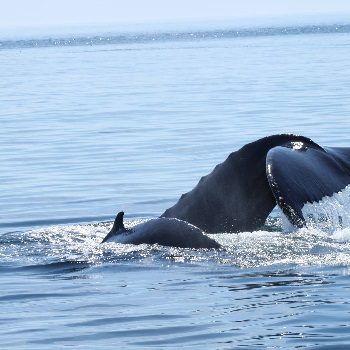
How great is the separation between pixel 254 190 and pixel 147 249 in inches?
35.6

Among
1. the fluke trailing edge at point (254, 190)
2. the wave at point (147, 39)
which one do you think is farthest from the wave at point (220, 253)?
the wave at point (147, 39)

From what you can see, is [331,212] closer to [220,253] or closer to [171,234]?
[220,253]

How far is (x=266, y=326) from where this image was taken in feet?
22.5

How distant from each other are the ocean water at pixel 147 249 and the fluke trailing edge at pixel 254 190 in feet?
0.48

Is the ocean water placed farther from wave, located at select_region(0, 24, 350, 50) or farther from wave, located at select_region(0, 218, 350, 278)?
wave, located at select_region(0, 24, 350, 50)

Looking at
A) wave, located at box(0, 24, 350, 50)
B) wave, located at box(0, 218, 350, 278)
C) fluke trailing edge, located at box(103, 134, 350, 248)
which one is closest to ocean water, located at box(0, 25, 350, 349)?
wave, located at box(0, 218, 350, 278)

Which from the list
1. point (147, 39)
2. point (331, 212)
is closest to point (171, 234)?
point (331, 212)

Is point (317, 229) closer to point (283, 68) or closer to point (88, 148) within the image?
point (88, 148)

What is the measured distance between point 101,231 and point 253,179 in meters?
2.92

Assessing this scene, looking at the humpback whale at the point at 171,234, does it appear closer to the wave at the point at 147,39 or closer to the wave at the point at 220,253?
the wave at the point at 220,253

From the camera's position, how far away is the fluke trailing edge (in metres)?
7.43

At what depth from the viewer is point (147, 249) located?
8242mm

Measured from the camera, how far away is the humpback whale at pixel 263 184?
7.42m

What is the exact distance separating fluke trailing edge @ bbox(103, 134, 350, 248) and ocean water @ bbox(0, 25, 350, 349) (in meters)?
0.15
